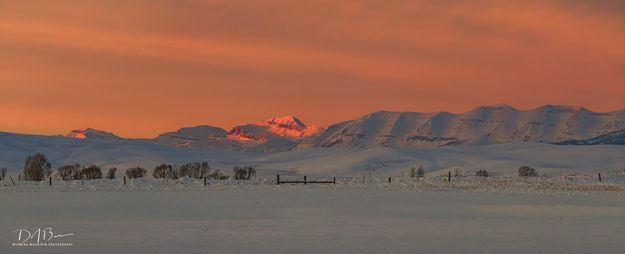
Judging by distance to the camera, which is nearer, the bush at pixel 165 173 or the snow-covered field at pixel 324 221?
the snow-covered field at pixel 324 221

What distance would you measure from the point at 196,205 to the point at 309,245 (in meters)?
19.1

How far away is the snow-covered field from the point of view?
65.8 ft

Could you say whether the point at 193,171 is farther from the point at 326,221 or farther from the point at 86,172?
the point at 326,221

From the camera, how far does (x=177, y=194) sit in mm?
46125

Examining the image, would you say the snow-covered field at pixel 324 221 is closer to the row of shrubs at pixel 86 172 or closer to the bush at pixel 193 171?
the row of shrubs at pixel 86 172

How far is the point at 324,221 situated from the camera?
28547mm

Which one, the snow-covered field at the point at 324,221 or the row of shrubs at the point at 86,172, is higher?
the row of shrubs at the point at 86,172

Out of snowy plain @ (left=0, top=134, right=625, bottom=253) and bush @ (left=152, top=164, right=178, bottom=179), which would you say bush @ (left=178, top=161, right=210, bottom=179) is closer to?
bush @ (left=152, top=164, right=178, bottom=179)

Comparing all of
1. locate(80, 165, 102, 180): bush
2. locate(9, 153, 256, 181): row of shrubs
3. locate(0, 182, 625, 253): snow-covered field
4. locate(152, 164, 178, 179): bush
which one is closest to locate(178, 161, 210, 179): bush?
locate(9, 153, 256, 181): row of shrubs

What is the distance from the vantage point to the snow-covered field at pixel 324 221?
20.1 meters

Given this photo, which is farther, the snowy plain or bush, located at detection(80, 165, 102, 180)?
bush, located at detection(80, 165, 102, 180)

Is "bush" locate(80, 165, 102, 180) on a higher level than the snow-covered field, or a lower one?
higher

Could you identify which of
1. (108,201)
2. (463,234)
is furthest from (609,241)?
(108,201)

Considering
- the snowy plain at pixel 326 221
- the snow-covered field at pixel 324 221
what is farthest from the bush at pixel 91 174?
the snowy plain at pixel 326 221
